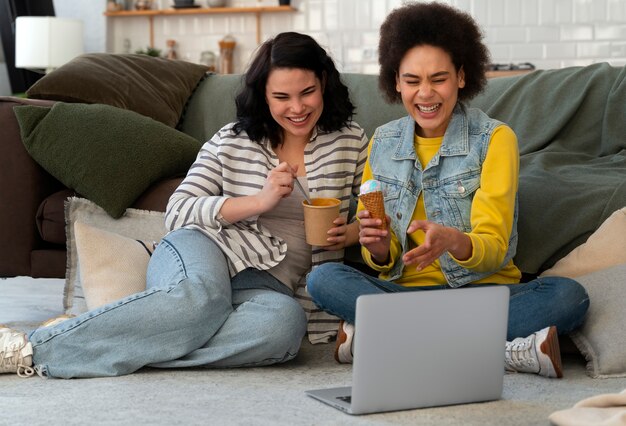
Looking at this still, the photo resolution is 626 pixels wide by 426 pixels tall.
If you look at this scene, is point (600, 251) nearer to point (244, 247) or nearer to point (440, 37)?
point (440, 37)

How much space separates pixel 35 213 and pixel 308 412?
4.84 feet

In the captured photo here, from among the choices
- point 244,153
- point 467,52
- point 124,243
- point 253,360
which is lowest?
point 253,360

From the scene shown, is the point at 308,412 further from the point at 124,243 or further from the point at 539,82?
the point at 539,82

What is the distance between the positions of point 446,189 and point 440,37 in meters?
0.36

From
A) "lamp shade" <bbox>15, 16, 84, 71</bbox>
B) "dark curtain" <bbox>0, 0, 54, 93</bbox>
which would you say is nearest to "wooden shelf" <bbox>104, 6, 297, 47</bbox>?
"dark curtain" <bbox>0, 0, 54, 93</bbox>

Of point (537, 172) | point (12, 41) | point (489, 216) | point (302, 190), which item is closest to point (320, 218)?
point (302, 190)

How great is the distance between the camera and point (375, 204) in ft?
6.98

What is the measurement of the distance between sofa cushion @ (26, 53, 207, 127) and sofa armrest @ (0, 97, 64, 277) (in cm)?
28

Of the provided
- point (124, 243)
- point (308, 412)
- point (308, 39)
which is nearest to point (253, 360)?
point (308, 412)

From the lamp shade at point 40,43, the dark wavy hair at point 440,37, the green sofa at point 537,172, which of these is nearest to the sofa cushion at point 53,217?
the green sofa at point 537,172

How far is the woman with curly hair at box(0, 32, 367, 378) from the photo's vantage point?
2.26m

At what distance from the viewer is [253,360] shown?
234 centimetres

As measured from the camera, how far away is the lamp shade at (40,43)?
17.6 ft

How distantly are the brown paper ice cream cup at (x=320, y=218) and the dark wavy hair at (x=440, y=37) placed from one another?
39 cm
